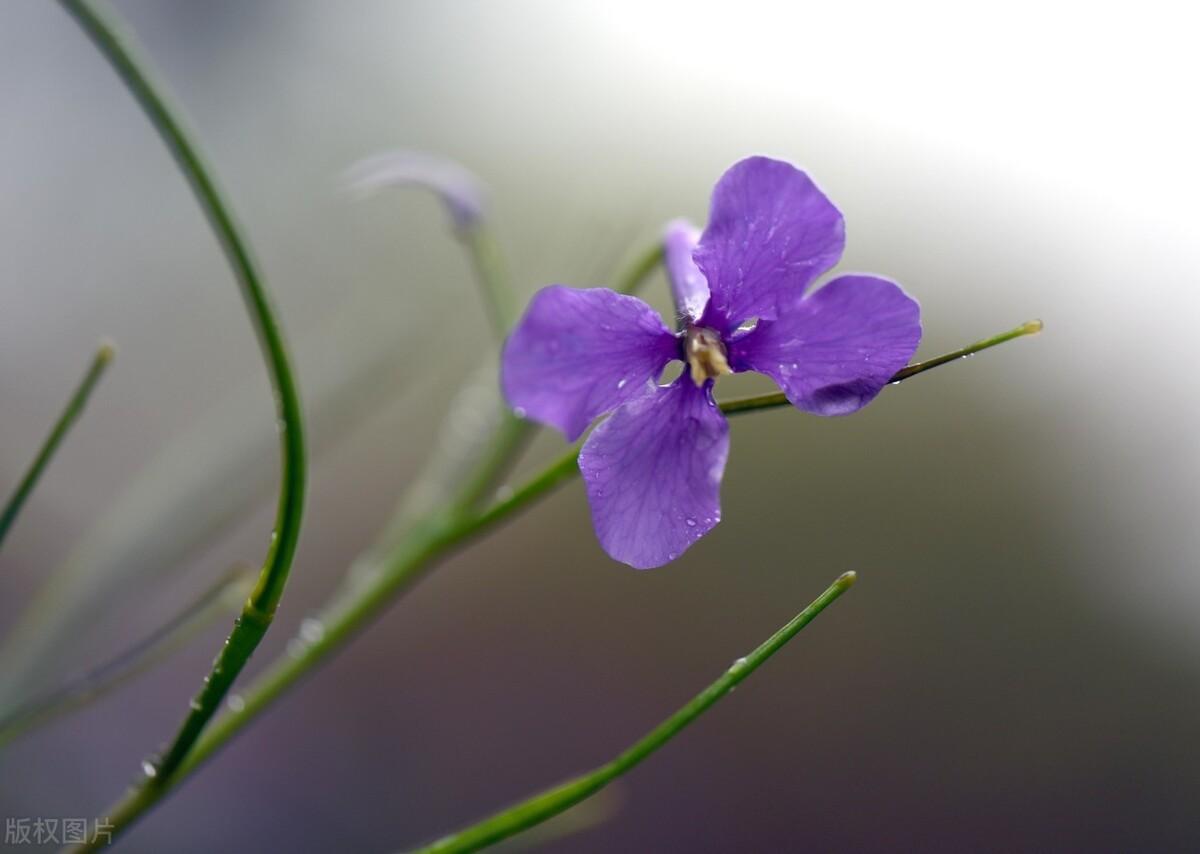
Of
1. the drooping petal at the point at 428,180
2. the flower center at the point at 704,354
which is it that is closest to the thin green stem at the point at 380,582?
the flower center at the point at 704,354

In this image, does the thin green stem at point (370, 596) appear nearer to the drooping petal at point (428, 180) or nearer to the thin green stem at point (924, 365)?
the thin green stem at point (924, 365)

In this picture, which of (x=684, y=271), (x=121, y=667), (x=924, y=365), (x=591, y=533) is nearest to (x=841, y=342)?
(x=924, y=365)

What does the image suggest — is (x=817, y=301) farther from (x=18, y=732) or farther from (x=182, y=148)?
(x=18, y=732)

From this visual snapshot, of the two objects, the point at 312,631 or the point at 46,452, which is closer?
the point at 46,452

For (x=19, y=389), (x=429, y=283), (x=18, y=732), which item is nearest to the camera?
(x=18, y=732)

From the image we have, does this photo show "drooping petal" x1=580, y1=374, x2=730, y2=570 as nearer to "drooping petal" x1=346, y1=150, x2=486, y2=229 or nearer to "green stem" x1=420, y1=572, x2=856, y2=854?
"green stem" x1=420, y1=572, x2=856, y2=854

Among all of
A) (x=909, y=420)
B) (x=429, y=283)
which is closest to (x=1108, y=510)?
(x=909, y=420)

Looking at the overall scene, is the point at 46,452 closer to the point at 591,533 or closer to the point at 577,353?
the point at 577,353
